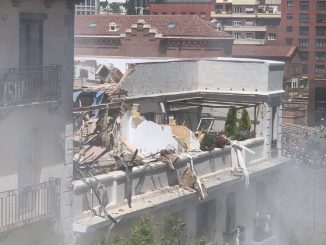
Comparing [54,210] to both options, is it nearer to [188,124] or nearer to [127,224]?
[127,224]

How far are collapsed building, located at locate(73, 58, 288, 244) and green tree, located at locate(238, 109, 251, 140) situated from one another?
0.36 metres

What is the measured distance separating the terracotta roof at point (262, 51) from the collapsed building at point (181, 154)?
56.8m

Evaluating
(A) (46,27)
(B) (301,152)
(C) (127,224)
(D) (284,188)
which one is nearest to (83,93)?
(C) (127,224)

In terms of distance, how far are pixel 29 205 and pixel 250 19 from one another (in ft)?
301

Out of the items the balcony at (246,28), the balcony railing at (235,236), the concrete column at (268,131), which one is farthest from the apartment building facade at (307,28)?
the balcony railing at (235,236)

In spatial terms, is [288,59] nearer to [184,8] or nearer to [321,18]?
[321,18]

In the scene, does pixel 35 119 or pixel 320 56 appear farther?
pixel 320 56

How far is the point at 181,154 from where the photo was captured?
21.0m

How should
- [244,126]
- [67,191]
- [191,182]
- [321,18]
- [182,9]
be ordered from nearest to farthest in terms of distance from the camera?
[67,191]
[191,182]
[244,126]
[321,18]
[182,9]

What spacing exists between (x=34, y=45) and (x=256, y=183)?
10.9 m

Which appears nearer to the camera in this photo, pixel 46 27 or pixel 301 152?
pixel 46 27

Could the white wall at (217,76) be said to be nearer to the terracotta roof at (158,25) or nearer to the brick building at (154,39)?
the brick building at (154,39)

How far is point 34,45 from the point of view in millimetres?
15773

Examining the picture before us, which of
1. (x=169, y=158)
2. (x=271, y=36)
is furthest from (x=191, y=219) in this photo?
(x=271, y=36)
